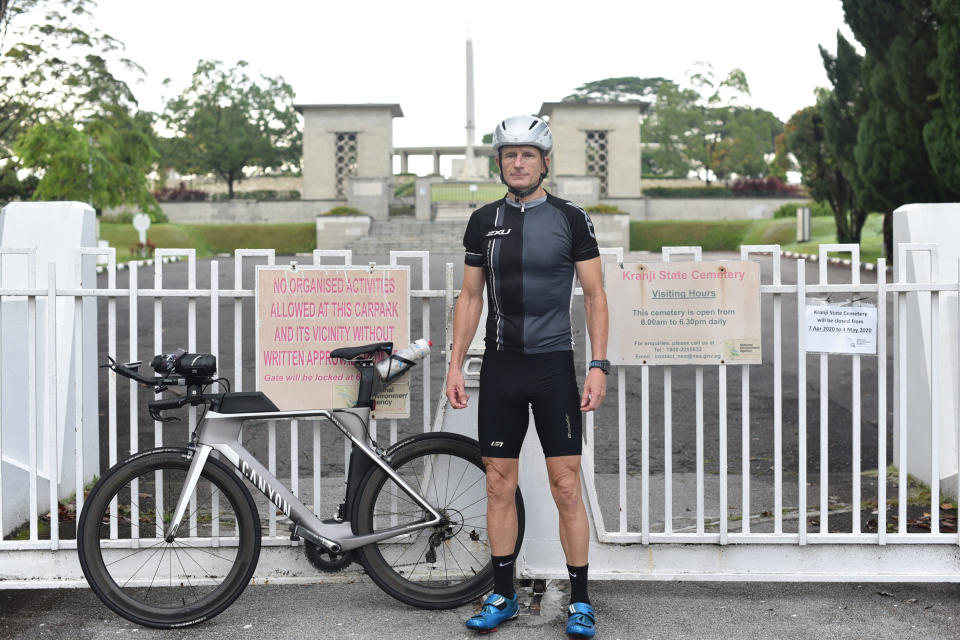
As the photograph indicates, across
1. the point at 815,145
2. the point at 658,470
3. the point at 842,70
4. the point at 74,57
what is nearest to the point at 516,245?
the point at 658,470

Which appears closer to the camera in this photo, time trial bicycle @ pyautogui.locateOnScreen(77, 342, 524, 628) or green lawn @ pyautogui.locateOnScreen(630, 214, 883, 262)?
time trial bicycle @ pyautogui.locateOnScreen(77, 342, 524, 628)

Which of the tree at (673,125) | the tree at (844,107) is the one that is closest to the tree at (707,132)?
the tree at (673,125)

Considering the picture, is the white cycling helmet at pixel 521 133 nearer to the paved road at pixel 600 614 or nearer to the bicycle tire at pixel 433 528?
the bicycle tire at pixel 433 528

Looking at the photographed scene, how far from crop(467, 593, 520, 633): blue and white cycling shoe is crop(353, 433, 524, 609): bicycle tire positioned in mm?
211

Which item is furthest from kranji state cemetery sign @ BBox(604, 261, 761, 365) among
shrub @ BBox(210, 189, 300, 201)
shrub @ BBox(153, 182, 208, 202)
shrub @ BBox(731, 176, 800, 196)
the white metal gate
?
shrub @ BBox(153, 182, 208, 202)

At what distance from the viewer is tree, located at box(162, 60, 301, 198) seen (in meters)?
51.8

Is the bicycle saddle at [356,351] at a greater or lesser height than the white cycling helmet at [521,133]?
lesser

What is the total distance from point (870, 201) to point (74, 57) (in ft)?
77.7

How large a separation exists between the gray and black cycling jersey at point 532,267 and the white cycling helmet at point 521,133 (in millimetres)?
224

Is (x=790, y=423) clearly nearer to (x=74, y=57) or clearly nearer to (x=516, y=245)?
(x=516, y=245)

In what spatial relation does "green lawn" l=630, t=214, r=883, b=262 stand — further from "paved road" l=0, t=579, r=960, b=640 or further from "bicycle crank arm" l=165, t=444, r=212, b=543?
"bicycle crank arm" l=165, t=444, r=212, b=543

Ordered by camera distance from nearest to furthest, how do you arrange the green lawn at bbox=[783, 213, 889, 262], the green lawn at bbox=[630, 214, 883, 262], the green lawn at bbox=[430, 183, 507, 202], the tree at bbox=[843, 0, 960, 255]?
the tree at bbox=[843, 0, 960, 255] → the green lawn at bbox=[783, 213, 889, 262] → the green lawn at bbox=[630, 214, 883, 262] → the green lawn at bbox=[430, 183, 507, 202]

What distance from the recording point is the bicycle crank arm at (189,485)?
4.10 metres

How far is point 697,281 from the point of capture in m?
4.64
